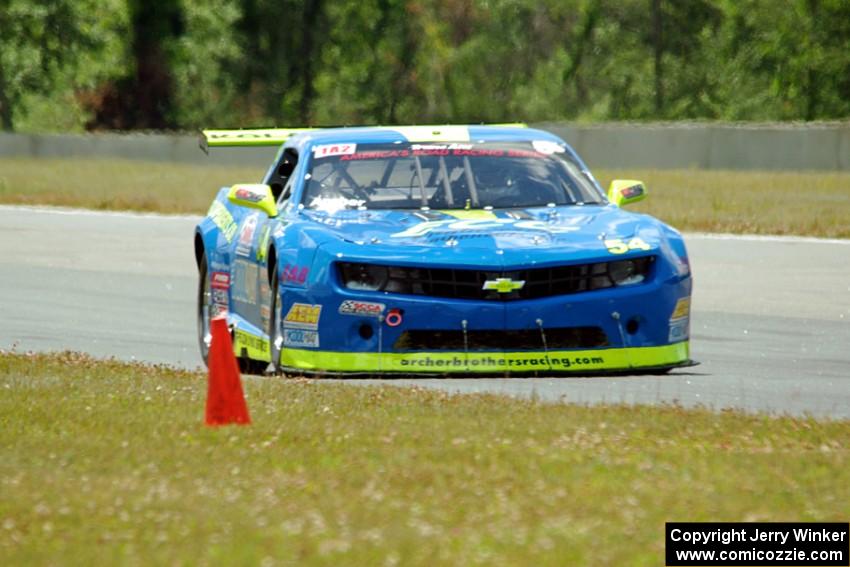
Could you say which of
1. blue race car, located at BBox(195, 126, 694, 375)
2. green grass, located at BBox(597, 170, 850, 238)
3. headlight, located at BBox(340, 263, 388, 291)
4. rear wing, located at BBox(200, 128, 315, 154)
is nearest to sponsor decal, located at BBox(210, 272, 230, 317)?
blue race car, located at BBox(195, 126, 694, 375)

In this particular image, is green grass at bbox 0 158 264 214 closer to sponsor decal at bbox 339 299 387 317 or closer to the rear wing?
the rear wing

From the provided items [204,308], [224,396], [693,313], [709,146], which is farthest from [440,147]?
[709,146]

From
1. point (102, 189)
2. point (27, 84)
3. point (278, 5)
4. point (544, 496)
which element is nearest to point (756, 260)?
point (544, 496)

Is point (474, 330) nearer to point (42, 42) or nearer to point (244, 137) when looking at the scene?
point (244, 137)

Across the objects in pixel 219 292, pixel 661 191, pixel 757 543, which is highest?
pixel 757 543

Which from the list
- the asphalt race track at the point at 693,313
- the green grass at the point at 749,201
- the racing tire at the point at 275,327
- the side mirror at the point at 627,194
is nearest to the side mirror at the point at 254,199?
the racing tire at the point at 275,327

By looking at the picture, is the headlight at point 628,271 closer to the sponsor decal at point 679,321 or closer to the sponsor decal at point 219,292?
the sponsor decal at point 679,321

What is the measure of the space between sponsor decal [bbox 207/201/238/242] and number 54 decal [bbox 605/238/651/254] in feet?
9.03

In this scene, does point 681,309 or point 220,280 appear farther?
point 220,280

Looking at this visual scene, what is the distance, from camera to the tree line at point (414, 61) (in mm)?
57250

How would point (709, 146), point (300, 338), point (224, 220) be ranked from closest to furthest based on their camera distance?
point (300, 338) → point (224, 220) → point (709, 146)

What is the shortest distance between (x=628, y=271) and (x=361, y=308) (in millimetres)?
1400

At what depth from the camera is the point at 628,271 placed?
974 centimetres

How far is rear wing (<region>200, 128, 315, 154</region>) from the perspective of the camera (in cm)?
1216
